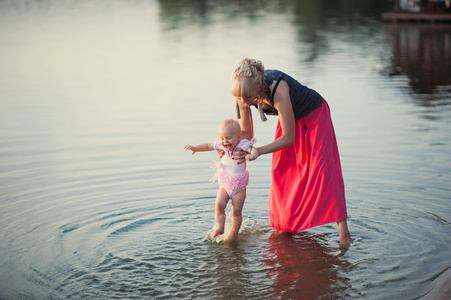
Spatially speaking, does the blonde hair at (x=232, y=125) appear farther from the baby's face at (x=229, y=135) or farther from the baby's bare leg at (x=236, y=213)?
the baby's bare leg at (x=236, y=213)

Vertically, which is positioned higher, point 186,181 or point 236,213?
point 236,213

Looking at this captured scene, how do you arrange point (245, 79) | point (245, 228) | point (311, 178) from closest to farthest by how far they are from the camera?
1. point (245, 79)
2. point (311, 178)
3. point (245, 228)

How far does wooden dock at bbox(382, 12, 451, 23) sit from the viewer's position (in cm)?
2961

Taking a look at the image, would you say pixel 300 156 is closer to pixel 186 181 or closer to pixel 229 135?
pixel 229 135

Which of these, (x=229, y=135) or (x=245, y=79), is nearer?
(x=245, y=79)

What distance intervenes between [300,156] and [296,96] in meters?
0.58

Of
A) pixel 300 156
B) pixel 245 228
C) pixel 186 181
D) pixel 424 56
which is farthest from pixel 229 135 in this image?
pixel 424 56

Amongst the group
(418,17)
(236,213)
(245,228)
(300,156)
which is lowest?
(245,228)

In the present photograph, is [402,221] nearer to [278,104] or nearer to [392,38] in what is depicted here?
[278,104]

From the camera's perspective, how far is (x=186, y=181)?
25.8 ft

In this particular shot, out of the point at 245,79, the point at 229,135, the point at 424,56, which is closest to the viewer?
the point at 245,79

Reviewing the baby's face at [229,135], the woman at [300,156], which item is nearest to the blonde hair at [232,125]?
the baby's face at [229,135]

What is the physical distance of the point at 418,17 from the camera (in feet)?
99.1

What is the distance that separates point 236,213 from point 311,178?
73cm
